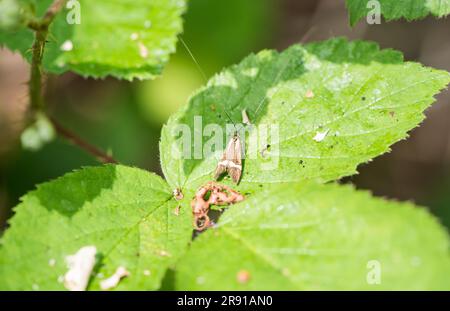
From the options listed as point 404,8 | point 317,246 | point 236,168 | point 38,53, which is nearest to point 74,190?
point 38,53

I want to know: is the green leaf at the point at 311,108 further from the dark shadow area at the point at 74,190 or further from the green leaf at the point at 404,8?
the dark shadow area at the point at 74,190

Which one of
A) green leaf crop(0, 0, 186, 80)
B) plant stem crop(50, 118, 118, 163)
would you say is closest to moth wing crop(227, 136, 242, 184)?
green leaf crop(0, 0, 186, 80)

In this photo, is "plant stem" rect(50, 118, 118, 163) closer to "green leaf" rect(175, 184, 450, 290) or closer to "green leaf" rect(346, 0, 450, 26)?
"green leaf" rect(175, 184, 450, 290)

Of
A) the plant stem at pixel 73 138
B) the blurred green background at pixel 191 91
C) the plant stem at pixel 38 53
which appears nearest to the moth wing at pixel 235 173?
the plant stem at pixel 73 138
